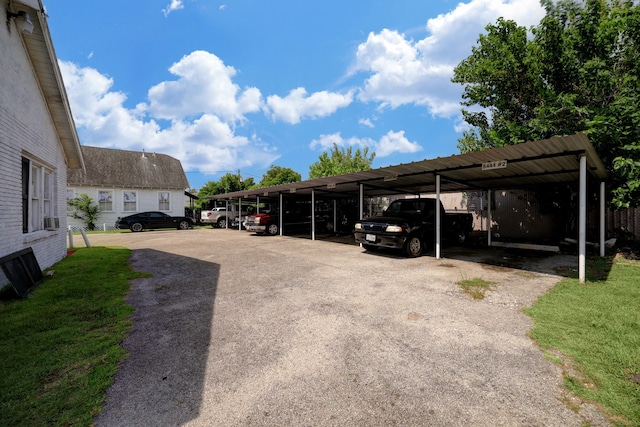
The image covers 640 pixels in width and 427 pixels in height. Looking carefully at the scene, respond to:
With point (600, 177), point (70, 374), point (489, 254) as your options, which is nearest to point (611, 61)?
point (600, 177)

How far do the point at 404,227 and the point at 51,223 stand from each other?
10107 mm

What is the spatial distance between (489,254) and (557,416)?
8376 millimetres

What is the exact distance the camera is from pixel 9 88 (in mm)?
5328

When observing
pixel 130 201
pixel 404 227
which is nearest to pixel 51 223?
pixel 404 227

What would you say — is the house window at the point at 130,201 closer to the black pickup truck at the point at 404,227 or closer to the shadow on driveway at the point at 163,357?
the shadow on driveway at the point at 163,357

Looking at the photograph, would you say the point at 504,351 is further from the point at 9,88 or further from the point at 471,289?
the point at 9,88

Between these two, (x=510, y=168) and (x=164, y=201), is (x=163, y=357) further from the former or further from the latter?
(x=164, y=201)

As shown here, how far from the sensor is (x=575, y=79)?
9922mm

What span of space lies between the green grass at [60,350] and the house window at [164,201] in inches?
832

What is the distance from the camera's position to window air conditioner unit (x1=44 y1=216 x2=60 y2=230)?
7.51 m

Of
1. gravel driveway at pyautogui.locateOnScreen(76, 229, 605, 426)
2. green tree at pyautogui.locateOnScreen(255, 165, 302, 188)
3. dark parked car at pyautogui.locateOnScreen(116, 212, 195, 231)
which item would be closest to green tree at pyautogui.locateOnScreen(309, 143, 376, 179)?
green tree at pyautogui.locateOnScreen(255, 165, 302, 188)


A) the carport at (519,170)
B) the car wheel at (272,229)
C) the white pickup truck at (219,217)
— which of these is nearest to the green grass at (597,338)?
the carport at (519,170)

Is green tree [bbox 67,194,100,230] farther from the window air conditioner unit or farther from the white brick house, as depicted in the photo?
the window air conditioner unit

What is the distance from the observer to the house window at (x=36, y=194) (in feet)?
21.0
